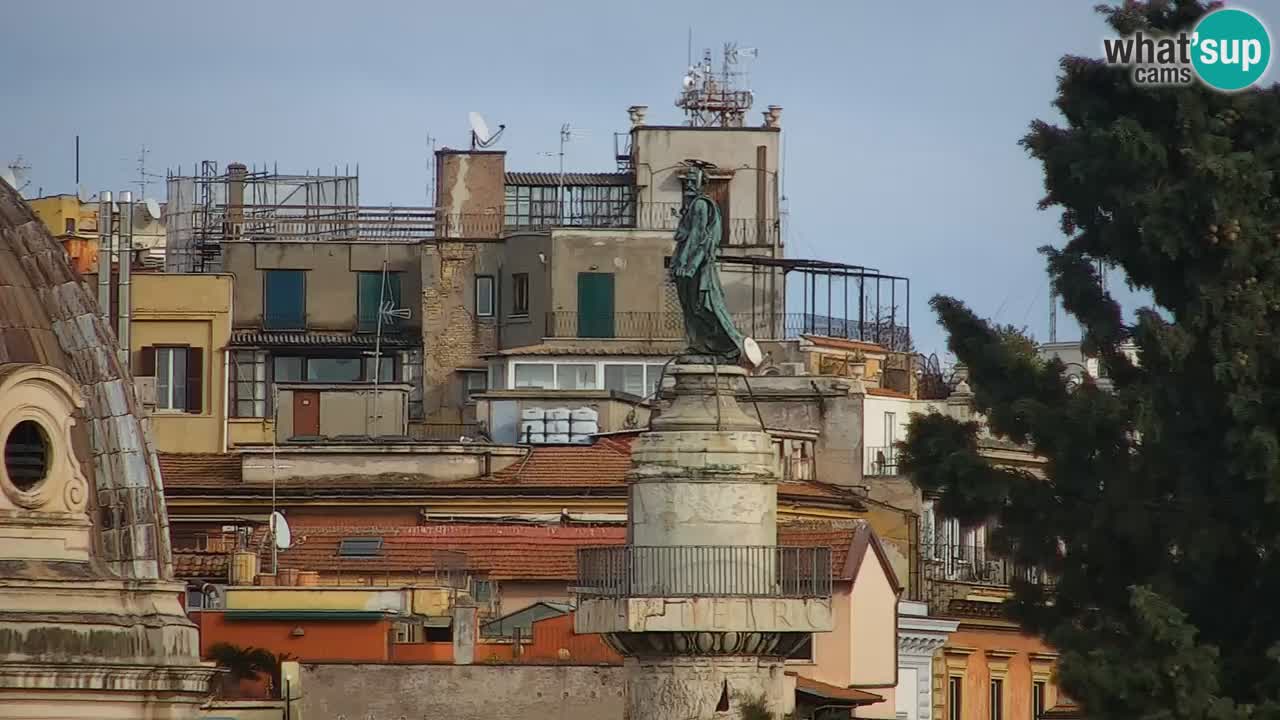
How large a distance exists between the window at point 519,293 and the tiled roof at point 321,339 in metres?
1.91

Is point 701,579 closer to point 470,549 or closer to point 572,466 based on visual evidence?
point 470,549

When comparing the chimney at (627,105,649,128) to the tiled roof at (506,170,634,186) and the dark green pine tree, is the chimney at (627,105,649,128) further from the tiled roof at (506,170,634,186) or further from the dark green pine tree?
the dark green pine tree

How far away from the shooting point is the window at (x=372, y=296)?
91.9 meters

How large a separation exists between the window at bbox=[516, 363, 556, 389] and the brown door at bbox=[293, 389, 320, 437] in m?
3.73

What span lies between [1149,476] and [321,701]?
11.9 metres

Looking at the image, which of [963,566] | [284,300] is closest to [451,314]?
[284,300]

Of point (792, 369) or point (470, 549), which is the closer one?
point (470, 549)

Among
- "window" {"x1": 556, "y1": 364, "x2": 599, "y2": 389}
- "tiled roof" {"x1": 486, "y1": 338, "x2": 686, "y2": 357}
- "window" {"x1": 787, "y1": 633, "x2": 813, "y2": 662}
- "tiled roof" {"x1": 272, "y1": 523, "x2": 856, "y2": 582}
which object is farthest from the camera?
"tiled roof" {"x1": 486, "y1": 338, "x2": 686, "y2": 357}

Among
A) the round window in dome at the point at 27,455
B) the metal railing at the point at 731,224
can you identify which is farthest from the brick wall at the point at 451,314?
the round window in dome at the point at 27,455

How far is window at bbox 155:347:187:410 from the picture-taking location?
83169mm

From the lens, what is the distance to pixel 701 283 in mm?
55656

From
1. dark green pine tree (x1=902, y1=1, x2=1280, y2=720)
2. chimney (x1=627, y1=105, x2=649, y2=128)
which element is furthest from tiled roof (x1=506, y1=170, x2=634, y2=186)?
dark green pine tree (x1=902, y1=1, x2=1280, y2=720)

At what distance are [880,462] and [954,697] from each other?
6.17 metres

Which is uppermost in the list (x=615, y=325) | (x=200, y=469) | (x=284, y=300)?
(x=284, y=300)
